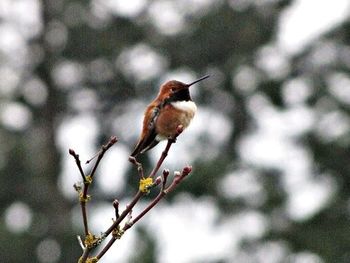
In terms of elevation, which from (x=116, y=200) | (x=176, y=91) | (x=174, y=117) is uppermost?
(x=176, y=91)

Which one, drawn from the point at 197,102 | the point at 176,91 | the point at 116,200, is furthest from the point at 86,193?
the point at 197,102

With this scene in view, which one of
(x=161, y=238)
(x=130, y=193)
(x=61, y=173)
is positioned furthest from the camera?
(x=61, y=173)

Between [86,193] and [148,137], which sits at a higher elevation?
[148,137]

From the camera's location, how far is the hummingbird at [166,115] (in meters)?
3.22

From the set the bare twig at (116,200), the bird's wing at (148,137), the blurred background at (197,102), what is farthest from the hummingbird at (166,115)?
the blurred background at (197,102)

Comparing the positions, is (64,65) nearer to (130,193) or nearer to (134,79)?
(134,79)

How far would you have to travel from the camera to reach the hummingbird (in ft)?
10.6

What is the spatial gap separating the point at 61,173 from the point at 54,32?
2.23 metres

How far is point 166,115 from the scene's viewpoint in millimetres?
3252

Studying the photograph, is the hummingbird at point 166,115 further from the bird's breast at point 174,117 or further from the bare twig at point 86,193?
the bare twig at point 86,193

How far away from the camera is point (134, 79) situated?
1517cm

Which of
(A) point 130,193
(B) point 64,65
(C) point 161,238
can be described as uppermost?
(B) point 64,65

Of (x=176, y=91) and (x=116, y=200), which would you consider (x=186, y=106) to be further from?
(x=116, y=200)

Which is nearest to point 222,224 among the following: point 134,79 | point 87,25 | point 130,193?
point 130,193
